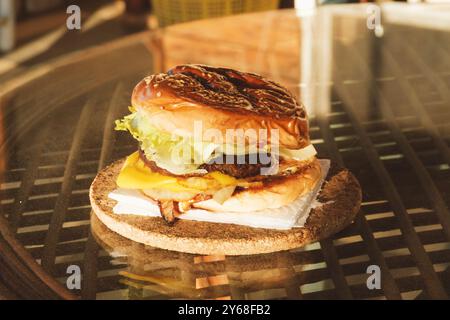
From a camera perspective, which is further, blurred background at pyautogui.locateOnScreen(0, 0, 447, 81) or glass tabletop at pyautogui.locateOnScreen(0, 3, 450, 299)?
blurred background at pyautogui.locateOnScreen(0, 0, 447, 81)

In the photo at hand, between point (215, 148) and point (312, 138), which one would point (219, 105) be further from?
point (312, 138)

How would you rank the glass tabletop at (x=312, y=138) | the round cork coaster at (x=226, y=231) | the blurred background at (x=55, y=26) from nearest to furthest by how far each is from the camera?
the glass tabletop at (x=312, y=138), the round cork coaster at (x=226, y=231), the blurred background at (x=55, y=26)

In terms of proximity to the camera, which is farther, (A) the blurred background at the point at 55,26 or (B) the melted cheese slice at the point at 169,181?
(A) the blurred background at the point at 55,26

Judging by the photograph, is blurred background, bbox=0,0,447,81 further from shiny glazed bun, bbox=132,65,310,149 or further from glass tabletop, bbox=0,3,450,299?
shiny glazed bun, bbox=132,65,310,149

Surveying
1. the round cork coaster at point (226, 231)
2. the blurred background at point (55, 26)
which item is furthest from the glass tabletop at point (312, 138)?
the blurred background at point (55, 26)

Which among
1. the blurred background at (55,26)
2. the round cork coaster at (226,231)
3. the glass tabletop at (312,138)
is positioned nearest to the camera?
the glass tabletop at (312,138)

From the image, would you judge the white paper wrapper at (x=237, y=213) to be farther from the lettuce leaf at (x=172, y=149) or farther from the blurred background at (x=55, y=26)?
the blurred background at (x=55, y=26)

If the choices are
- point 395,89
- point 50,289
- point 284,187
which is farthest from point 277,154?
point 395,89

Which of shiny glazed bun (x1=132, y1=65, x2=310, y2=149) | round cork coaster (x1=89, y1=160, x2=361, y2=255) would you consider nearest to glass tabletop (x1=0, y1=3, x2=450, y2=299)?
round cork coaster (x1=89, y1=160, x2=361, y2=255)
